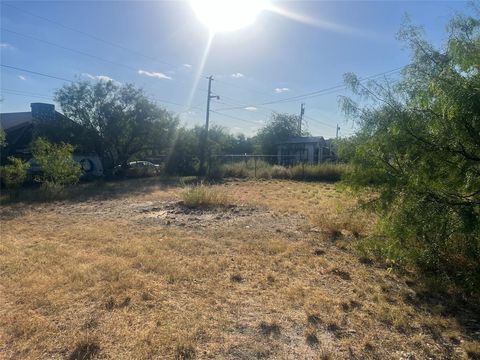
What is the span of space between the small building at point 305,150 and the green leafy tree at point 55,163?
22.0 m

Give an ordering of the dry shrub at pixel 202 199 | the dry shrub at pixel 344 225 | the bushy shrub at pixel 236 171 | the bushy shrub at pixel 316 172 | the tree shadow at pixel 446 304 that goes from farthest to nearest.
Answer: the bushy shrub at pixel 236 171 < the bushy shrub at pixel 316 172 < the dry shrub at pixel 202 199 < the dry shrub at pixel 344 225 < the tree shadow at pixel 446 304

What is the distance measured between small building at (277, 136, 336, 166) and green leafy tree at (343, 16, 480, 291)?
27485 millimetres

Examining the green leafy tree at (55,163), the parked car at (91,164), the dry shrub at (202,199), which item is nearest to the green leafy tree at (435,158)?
the dry shrub at (202,199)

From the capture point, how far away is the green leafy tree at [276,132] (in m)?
39.3

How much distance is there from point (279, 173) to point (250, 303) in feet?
56.3

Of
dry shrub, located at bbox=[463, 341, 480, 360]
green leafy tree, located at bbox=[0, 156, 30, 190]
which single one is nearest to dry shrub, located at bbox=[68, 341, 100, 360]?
dry shrub, located at bbox=[463, 341, 480, 360]

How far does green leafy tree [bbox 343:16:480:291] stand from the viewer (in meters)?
3.16

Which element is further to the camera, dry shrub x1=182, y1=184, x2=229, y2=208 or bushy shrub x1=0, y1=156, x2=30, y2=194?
bushy shrub x1=0, y1=156, x2=30, y2=194

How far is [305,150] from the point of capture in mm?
33562

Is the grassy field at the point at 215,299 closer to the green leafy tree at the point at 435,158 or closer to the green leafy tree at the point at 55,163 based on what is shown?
the green leafy tree at the point at 435,158

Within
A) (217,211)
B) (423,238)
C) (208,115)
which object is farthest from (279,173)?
(423,238)

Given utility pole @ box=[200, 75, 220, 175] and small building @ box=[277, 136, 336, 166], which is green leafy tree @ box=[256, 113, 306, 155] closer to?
small building @ box=[277, 136, 336, 166]

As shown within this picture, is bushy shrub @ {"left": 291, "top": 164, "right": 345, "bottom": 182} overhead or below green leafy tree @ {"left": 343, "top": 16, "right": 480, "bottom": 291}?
below

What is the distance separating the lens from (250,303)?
12.9 feet
